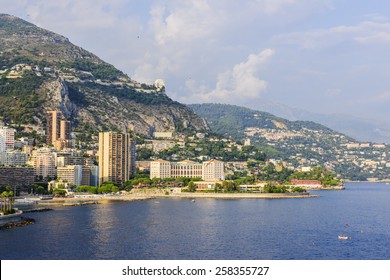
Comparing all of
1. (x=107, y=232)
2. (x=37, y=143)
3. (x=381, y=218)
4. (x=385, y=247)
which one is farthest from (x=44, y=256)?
(x=37, y=143)

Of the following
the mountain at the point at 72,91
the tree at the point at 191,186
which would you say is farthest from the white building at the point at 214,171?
the mountain at the point at 72,91

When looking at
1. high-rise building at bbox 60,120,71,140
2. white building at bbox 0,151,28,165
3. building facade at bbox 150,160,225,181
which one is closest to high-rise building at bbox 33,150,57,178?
white building at bbox 0,151,28,165

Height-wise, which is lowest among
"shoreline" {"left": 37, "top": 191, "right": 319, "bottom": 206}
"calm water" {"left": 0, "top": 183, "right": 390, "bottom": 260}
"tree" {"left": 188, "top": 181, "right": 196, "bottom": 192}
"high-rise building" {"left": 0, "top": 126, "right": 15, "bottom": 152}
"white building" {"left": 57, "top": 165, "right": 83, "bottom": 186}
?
"calm water" {"left": 0, "top": 183, "right": 390, "bottom": 260}

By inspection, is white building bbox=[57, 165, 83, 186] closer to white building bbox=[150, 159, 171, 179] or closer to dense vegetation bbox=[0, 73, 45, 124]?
white building bbox=[150, 159, 171, 179]

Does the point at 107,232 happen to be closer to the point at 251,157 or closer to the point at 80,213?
the point at 80,213

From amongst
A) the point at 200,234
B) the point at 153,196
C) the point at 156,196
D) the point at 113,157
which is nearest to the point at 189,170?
the point at 113,157
